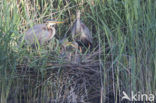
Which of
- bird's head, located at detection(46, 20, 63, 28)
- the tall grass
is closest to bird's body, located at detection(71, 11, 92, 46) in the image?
bird's head, located at detection(46, 20, 63, 28)

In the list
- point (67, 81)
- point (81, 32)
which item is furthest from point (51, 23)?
point (67, 81)

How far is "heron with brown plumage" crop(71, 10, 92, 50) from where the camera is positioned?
4.30 meters

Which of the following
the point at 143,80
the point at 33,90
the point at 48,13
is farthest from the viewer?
the point at 48,13

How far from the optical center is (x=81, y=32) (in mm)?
4426

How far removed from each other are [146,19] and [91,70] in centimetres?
74

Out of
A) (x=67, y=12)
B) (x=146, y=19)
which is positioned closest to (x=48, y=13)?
(x=67, y=12)

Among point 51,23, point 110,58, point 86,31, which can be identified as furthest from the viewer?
point 86,31

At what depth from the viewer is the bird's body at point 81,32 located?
4305mm

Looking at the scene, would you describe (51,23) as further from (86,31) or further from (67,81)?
(67,81)

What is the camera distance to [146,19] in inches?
140

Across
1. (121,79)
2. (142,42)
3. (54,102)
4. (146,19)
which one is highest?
(146,19)

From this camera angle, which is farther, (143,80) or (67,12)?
(67,12)

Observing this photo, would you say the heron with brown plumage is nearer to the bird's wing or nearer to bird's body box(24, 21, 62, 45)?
the bird's wing

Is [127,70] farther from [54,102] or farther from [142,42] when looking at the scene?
[54,102]
